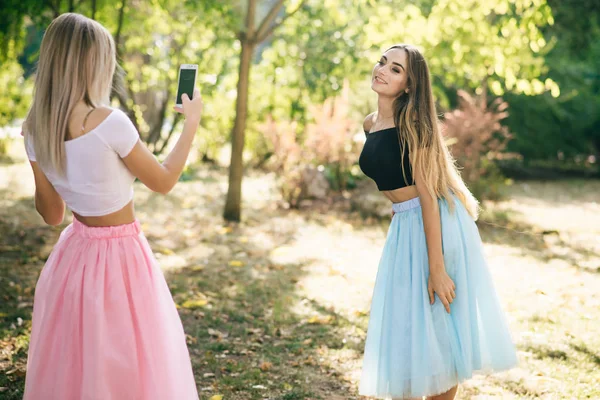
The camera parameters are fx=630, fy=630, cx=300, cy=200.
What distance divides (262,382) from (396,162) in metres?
1.77

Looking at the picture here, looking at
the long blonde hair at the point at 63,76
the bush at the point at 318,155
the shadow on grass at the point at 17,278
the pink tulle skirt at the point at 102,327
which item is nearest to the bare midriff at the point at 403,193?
the pink tulle skirt at the point at 102,327

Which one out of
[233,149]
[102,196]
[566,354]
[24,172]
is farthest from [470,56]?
[24,172]

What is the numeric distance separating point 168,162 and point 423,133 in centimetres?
118

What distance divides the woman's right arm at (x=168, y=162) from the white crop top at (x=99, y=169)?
0.18ft

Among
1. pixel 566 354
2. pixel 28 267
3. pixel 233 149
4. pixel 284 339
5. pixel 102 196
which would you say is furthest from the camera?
pixel 233 149

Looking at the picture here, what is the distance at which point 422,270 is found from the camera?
2988 millimetres

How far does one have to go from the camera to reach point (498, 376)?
13.1 ft

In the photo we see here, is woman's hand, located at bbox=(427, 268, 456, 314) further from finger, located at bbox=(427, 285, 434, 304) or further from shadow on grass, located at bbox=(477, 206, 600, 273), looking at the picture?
shadow on grass, located at bbox=(477, 206, 600, 273)

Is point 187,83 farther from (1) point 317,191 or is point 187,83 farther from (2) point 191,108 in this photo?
(1) point 317,191

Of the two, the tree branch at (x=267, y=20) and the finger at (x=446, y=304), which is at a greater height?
the tree branch at (x=267, y=20)

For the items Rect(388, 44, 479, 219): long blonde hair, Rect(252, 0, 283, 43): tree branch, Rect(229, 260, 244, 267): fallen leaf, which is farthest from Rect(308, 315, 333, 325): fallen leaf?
Rect(252, 0, 283, 43): tree branch

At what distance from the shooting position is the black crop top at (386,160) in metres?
2.97

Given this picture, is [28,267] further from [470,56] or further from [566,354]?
[470,56]

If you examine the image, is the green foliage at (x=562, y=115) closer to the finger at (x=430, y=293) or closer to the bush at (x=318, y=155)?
the bush at (x=318, y=155)
